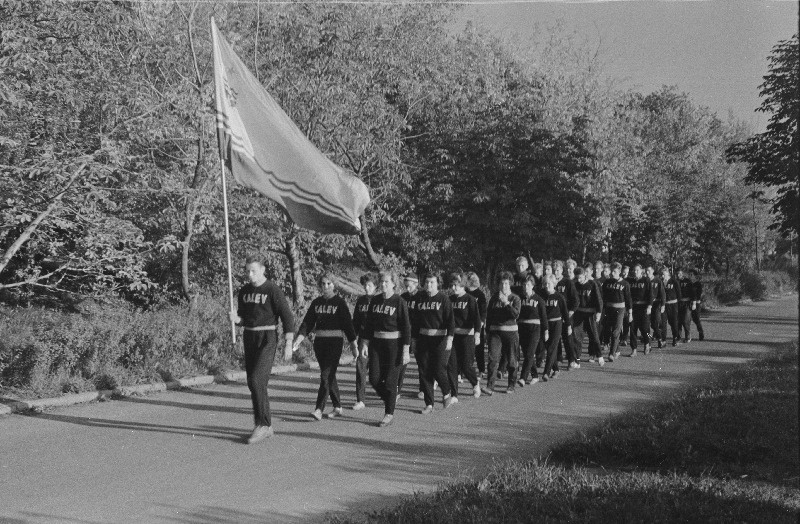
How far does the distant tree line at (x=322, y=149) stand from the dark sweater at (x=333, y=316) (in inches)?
177

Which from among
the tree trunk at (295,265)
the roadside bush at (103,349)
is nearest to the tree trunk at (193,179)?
the roadside bush at (103,349)

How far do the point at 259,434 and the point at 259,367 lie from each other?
0.71 m

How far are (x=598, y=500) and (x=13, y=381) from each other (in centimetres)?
872

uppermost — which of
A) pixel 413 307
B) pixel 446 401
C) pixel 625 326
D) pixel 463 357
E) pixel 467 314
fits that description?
pixel 413 307

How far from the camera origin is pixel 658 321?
20.5 m

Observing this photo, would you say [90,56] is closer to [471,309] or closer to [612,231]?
[471,309]

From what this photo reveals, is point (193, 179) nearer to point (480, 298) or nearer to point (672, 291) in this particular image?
point (480, 298)

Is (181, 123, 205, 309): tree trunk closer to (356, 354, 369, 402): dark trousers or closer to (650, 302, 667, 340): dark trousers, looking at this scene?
(356, 354, 369, 402): dark trousers

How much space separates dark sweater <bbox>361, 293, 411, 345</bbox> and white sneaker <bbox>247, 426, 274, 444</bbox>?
6.49ft

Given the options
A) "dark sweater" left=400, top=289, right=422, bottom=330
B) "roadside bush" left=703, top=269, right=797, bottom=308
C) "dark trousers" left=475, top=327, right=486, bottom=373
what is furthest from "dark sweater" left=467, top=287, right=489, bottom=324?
"roadside bush" left=703, top=269, right=797, bottom=308

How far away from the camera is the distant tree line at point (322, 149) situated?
14.2 metres

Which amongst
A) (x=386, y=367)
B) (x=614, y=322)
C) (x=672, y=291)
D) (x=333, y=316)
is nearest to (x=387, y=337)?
(x=386, y=367)

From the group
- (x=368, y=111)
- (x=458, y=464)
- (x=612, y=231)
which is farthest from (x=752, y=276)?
(x=458, y=464)

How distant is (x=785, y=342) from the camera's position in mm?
20875
